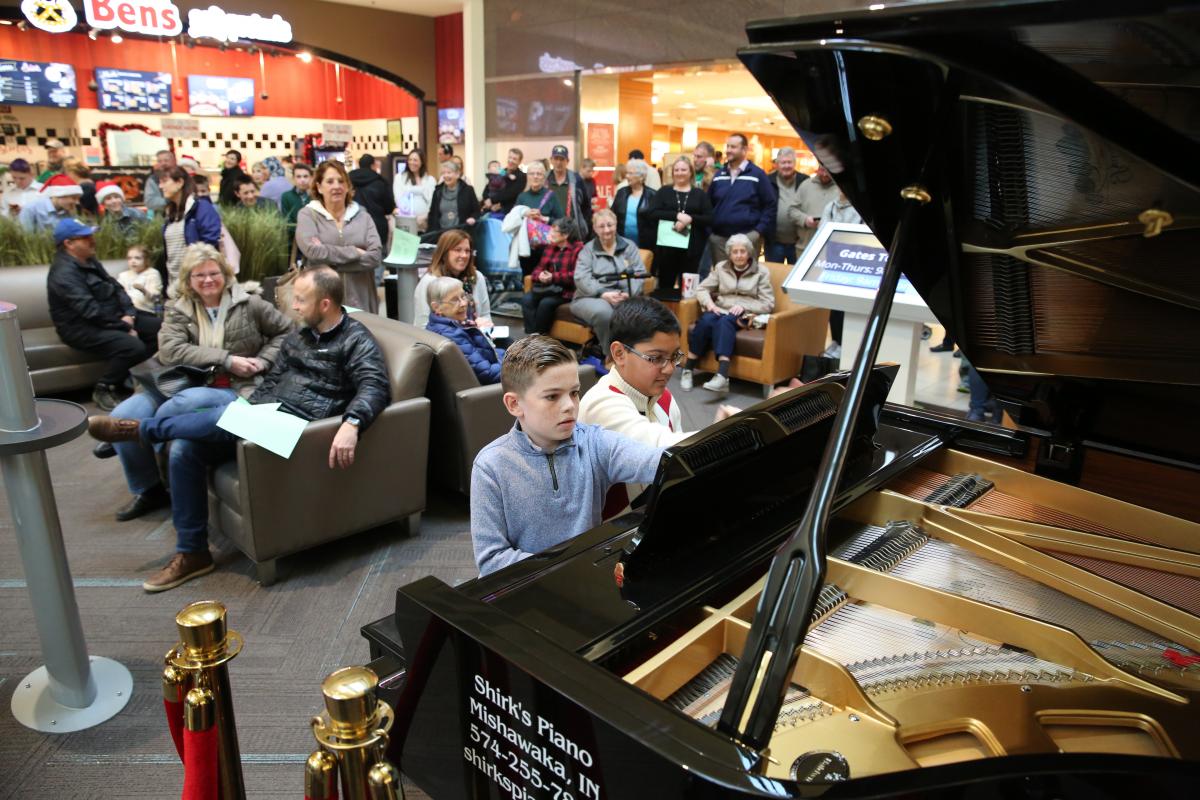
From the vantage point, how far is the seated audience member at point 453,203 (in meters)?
8.15

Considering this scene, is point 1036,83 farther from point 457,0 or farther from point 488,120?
point 457,0

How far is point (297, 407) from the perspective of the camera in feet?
11.2

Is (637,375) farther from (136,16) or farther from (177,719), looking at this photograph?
(136,16)

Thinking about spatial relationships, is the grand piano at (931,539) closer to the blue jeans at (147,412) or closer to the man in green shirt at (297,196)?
the blue jeans at (147,412)

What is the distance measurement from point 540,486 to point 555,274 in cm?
496

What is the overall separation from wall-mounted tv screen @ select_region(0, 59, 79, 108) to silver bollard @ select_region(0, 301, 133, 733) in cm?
1119

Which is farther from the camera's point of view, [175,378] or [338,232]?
[338,232]

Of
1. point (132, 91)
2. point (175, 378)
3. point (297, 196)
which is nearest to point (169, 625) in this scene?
point (175, 378)

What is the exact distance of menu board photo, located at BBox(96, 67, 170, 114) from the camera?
1167cm

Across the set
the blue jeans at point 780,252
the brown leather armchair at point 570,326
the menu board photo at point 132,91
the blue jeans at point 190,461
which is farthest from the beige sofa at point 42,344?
the menu board photo at point 132,91

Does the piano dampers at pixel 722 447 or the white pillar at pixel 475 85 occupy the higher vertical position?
the white pillar at pixel 475 85

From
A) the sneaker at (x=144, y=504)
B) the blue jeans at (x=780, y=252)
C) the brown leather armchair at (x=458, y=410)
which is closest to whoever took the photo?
the brown leather armchair at (x=458, y=410)

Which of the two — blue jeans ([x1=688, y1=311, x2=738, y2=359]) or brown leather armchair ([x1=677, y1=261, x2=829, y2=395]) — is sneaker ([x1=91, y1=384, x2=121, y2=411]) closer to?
brown leather armchair ([x1=677, y1=261, x2=829, y2=395])

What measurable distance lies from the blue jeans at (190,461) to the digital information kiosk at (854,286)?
3172mm
